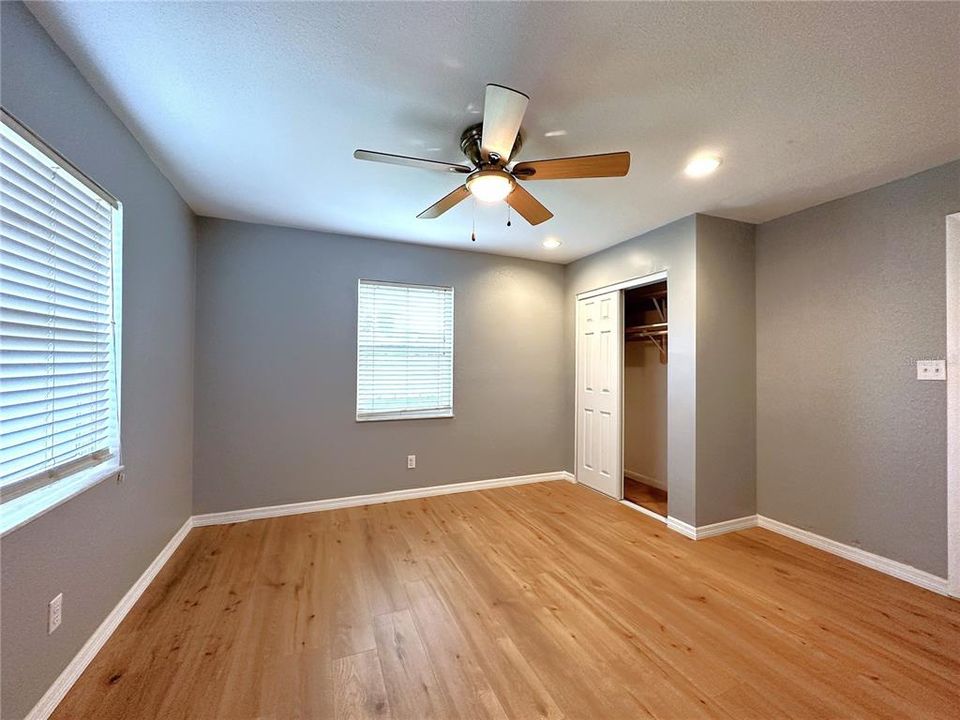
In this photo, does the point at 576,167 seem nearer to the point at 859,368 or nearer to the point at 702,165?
the point at 702,165

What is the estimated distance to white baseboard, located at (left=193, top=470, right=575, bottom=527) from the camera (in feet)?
10.4

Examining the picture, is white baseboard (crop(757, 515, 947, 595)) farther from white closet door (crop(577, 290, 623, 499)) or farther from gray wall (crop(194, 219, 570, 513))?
gray wall (crop(194, 219, 570, 513))

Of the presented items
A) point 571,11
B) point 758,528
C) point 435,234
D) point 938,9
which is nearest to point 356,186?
point 435,234

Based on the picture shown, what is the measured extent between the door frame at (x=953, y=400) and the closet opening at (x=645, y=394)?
A: 5.96 ft

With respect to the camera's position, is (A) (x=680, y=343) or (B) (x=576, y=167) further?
(A) (x=680, y=343)

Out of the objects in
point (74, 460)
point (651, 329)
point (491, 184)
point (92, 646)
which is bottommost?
point (92, 646)

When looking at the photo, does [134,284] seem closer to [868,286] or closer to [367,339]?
[367,339]

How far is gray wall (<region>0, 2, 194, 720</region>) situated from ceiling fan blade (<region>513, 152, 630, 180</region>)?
5.97 ft

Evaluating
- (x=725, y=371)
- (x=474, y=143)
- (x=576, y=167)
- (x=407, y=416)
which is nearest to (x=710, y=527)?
(x=725, y=371)

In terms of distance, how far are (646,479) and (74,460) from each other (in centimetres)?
462

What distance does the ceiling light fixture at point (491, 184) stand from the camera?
1.80 meters

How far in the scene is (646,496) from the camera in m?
3.88

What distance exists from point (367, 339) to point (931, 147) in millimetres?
3984

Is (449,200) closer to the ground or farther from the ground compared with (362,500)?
farther from the ground
